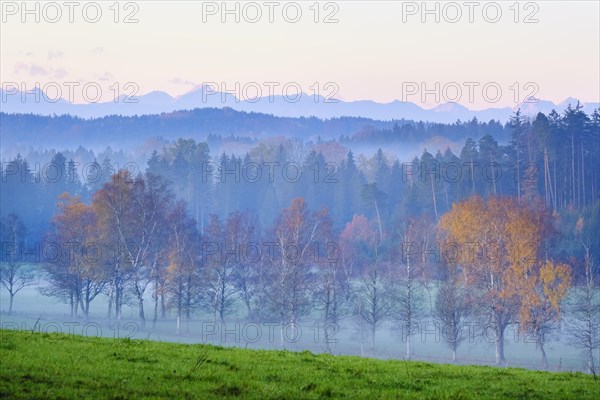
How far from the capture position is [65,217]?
300ft

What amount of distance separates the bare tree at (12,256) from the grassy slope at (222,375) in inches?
3086

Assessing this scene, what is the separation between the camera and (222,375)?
716 inches

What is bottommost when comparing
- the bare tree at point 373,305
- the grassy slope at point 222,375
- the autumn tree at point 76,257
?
the bare tree at point 373,305

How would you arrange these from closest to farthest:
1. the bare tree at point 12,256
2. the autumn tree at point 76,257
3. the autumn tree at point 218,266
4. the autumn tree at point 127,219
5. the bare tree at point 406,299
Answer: the bare tree at point 406,299 → the autumn tree at point 127,219 → the autumn tree at point 218,266 → the autumn tree at point 76,257 → the bare tree at point 12,256

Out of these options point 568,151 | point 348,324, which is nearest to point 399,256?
point 348,324

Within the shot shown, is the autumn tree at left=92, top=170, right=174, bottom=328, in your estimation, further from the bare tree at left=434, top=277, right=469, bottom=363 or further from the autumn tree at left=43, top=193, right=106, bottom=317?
the bare tree at left=434, top=277, right=469, bottom=363

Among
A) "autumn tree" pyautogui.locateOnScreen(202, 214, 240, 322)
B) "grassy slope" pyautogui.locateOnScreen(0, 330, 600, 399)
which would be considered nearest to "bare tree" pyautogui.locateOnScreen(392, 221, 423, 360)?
"autumn tree" pyautogui.locateOnScreen(202, 214, 240, 322)

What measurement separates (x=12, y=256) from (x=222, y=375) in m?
94.7

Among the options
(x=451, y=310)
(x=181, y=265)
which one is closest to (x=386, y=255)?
(x=451, y=310)

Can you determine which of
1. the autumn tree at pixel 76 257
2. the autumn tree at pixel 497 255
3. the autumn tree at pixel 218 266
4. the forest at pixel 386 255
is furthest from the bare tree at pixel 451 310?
the autumn tree at pixel 76 257

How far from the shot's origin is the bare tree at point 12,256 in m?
98.1

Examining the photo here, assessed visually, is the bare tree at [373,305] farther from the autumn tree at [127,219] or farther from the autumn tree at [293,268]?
the autumn tree at [127,219]

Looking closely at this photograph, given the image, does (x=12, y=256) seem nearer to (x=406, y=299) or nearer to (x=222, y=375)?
(x=406, y=299)

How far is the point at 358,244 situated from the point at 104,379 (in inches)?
4041
